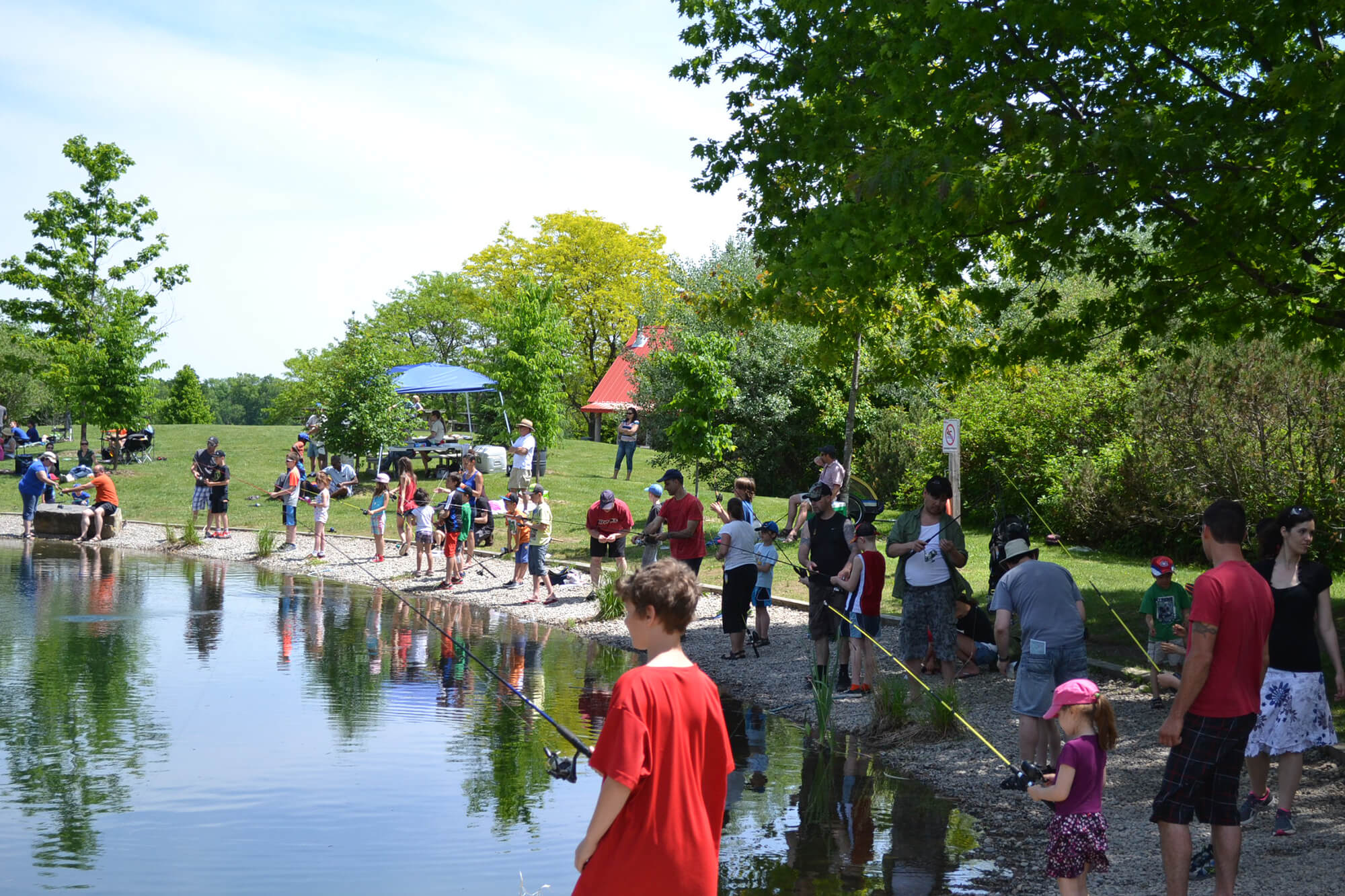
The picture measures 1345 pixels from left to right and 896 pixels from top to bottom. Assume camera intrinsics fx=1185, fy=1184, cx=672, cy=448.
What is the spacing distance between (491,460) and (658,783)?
28.4 meters

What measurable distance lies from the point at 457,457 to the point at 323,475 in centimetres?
900

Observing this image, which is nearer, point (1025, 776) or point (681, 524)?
point (1025, 776)

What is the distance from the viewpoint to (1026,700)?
24.4 feet

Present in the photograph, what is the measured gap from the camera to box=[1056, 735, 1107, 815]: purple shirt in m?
4.96

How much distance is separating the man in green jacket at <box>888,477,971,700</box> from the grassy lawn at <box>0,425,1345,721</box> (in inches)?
95.7


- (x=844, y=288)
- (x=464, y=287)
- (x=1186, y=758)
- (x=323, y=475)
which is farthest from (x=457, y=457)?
(x=464, y=287)

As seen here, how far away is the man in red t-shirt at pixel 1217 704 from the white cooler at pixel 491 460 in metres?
26.4

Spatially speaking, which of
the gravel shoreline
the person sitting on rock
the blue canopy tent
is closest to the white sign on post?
the gravel shoreline

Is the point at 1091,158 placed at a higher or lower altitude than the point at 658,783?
higher

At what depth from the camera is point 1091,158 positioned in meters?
8.56

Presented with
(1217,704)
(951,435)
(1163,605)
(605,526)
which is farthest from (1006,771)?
(605,526)

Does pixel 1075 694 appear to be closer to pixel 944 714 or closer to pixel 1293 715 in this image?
pixel 1293 715

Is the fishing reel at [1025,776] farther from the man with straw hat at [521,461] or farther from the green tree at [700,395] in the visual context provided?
the man with straw hat at [521,461]

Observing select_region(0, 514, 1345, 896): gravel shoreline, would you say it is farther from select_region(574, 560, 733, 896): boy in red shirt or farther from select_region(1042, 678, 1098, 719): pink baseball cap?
select_region(574, 560, 733, 896): boy in red shirt
